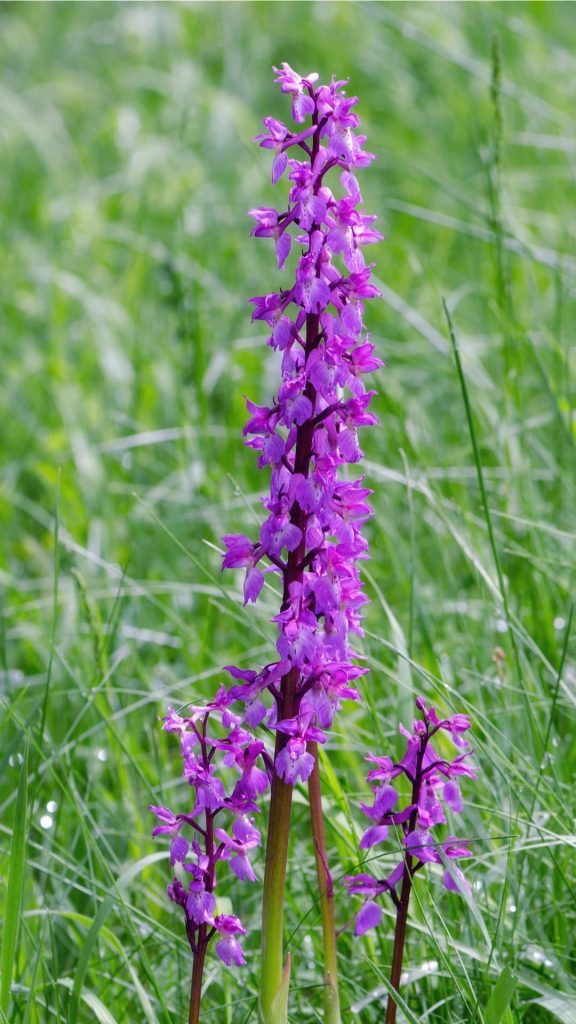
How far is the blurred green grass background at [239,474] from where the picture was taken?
96.7 inches

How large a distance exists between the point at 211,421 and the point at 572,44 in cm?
393

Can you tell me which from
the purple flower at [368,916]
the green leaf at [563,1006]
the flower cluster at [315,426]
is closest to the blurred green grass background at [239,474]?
the green leaf at [563,1006]

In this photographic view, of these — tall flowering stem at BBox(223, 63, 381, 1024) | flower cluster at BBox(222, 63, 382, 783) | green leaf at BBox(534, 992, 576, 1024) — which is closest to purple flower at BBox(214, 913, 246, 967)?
tall flowering stem at BBox(223, 63, 381, 1024)

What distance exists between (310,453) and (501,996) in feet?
2.72

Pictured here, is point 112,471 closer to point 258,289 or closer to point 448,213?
point 258,289

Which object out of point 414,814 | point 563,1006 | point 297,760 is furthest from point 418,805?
point 563,1006

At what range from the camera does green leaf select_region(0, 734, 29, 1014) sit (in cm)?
194

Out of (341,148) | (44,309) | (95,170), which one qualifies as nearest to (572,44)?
(95,170)

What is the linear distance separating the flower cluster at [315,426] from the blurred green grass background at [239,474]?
247 millimetres

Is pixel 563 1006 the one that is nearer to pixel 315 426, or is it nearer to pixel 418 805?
pixel 418 805

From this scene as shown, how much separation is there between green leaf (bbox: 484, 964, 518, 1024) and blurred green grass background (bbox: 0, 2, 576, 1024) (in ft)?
0.28

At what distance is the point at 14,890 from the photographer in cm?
195

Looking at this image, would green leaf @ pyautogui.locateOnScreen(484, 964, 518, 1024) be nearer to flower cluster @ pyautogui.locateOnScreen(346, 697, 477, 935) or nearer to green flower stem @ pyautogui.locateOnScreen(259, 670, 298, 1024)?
Result: flower cluster @ pyautogui.locateOnScreen(346, 697, 477, 935)

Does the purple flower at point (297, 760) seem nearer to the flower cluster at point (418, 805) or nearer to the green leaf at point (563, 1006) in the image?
the flower cluster at point (418, 805)
